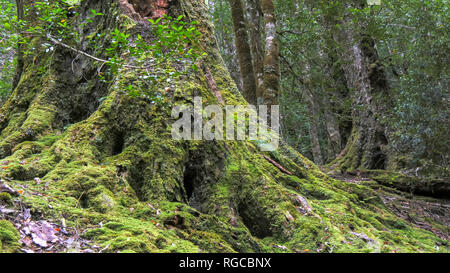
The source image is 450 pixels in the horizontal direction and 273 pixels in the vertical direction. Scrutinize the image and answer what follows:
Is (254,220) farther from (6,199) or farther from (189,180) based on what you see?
(6,199)

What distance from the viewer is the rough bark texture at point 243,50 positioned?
8.90 metres

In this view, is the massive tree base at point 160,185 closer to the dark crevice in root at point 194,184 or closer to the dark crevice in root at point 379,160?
the dark crevice in root at point 194,184

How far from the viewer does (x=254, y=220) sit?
378 cm

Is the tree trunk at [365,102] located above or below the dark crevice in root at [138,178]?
above

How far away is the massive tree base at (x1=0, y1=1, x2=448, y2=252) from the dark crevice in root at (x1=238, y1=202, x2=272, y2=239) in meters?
0.01

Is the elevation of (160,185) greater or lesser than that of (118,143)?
lesser

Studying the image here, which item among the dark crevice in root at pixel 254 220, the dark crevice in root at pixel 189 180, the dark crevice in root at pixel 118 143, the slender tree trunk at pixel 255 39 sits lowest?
the dark crevice in root at pixel 254 220

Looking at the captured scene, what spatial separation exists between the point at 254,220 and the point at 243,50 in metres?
6.06

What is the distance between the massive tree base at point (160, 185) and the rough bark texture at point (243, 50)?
3.87m

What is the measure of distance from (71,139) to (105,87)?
1.25m

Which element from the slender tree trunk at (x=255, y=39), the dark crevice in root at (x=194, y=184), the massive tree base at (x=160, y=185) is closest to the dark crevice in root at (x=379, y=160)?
the slender tree trunk at (x=255, y=39)

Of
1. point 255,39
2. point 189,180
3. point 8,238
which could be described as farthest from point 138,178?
point 255,39
